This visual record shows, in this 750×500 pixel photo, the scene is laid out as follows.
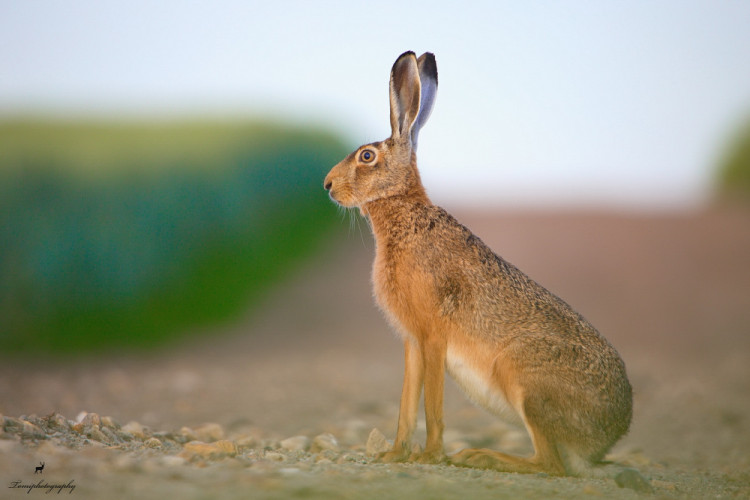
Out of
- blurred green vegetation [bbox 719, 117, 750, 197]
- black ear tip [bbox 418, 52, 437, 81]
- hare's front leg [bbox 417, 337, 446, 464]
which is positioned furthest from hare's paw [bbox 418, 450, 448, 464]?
blurred green vegetation [bbox 719, 117, 750, 197]

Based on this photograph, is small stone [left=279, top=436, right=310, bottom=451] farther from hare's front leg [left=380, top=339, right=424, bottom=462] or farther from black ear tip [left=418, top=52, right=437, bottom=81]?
black ear tip [left=418, top=52, right=437, bottom=81]

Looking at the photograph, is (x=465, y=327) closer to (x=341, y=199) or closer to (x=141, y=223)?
(x=341, y=199)

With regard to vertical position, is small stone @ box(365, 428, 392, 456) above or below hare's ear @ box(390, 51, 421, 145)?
below

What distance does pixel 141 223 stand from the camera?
1412 centimetres

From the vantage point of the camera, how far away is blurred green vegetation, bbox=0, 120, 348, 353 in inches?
519

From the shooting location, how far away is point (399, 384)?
11539mm

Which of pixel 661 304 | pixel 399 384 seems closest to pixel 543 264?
pixel 661 304

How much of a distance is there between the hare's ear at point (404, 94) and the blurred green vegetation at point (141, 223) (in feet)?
27.9

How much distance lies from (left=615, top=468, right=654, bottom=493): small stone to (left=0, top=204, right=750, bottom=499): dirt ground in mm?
66

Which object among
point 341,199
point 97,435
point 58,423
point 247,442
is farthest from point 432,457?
point 58,423

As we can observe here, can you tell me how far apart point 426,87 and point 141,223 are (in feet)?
29.1

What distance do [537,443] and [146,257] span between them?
9.94 metres

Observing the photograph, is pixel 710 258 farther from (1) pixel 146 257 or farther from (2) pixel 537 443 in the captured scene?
(2) pixel 537 443

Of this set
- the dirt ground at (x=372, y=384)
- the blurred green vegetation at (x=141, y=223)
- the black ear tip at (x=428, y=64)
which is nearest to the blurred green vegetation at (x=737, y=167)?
the dirt ground at (x=372, y=384)
